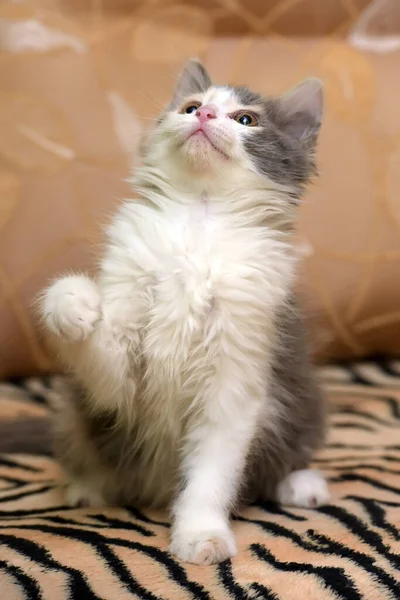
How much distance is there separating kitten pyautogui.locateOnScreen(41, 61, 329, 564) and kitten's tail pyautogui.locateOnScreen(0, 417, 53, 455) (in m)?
0.18

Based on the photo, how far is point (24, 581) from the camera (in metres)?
0.81

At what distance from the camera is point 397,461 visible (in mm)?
1354

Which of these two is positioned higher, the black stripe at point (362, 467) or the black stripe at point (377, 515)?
the black stripe at point (362, 467)

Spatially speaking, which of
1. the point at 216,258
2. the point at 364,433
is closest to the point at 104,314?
the point at 216,258

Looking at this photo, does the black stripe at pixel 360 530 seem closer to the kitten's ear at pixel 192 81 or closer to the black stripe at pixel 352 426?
the black stripe at pixel 352 426

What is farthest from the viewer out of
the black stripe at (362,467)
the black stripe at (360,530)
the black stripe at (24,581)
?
the black stripe at (362,467)

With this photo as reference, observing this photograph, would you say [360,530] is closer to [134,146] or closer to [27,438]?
[27,438]

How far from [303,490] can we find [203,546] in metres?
0.30

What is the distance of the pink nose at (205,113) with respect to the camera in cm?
108

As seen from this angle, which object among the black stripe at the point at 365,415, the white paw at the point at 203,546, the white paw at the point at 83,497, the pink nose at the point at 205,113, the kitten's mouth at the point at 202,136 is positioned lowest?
the white paw at the point at 203,546

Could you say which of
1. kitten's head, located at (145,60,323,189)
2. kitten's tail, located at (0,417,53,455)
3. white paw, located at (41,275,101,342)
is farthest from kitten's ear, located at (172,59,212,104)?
kitten's tail, located at (0,417,53,455)

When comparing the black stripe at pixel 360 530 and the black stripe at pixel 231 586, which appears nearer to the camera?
the black stripe at pixel 231 586

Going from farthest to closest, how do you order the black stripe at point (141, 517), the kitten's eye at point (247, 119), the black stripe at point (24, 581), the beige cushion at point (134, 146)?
the beige cushion at point (134, 146) < the kitten's eye at point (247, 119) < the black stripe at point (141, 517) < the black stripe at point (24, 581)

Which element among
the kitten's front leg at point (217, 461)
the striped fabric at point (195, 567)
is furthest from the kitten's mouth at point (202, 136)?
the striped fabric at point (195, 567)
